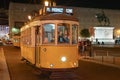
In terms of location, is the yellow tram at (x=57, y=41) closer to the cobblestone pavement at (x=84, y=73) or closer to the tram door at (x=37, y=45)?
the tram door at (x=37, y=45)

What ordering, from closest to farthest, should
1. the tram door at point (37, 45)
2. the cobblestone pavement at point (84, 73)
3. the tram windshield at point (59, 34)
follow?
the tram windshield at point (59, 34) → the tram door at point (37, 45) → the cobblestone pavement at point (84, 73)

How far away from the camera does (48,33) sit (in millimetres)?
15516

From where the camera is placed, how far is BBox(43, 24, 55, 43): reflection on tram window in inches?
605

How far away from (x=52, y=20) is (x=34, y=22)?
6.32 feet

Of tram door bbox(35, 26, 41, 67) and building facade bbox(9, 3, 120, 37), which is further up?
building facade bbox(9, 3, 120, 37)

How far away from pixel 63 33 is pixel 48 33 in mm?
724

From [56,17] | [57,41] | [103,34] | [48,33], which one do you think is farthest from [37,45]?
[103,34]

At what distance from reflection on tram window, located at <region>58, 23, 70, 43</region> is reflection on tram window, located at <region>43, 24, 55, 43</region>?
0.32 meters

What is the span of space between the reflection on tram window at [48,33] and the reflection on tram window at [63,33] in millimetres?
319

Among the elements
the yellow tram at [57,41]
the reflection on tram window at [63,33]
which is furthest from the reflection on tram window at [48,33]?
the reflection on tram window at [63,33]

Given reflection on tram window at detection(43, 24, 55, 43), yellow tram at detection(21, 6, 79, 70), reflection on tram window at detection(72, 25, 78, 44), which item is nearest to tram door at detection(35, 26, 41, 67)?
yellow tram at detection(21, 6, 79, 70)

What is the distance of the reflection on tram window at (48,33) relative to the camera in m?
15.4

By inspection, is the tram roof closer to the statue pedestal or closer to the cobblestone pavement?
the cobblestone pavement

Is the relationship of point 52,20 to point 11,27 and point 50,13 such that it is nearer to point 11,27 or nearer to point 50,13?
point 50,13
